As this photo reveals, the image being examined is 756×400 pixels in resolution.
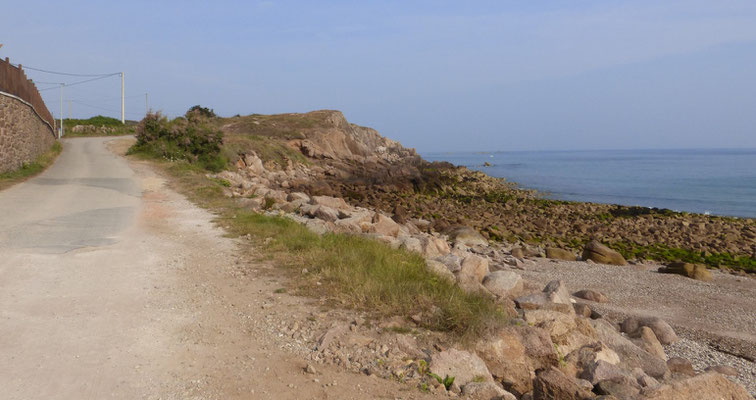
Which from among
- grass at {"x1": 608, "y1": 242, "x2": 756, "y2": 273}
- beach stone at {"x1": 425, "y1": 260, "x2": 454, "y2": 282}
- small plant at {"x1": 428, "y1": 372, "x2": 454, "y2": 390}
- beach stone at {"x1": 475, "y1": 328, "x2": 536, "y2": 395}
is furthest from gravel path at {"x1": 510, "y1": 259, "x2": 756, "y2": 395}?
small plant at {"x1": 428, "y1": 372, "x2": 454, "y2": 390}

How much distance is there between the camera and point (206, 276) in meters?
7.70

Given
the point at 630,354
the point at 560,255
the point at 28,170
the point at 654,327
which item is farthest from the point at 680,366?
the point at 28,170

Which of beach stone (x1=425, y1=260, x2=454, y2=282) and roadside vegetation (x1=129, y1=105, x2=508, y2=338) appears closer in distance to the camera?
roadside vegetation (x1=129, y1=105, x2=508, y2=338)

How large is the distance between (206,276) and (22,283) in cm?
213

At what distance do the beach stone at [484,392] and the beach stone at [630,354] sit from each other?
2635 mm

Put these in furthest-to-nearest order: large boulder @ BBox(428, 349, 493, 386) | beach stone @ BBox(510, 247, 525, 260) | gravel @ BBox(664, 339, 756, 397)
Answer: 1. beach stone @ BBox(510, 247, 525, 260)
2. gravel @ BBox(664, 339, 756, 397)
3. large boulder @ BBox(428, 349, 493, 386)

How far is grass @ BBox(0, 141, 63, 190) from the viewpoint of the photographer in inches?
700

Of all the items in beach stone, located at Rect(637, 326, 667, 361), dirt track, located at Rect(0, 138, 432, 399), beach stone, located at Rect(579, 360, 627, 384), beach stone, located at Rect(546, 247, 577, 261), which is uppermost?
dirt track, located at Rect(0, 138, 432, 399)

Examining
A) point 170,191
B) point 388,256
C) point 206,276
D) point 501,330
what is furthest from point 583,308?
point 170,191

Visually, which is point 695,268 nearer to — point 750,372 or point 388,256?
point 750,372

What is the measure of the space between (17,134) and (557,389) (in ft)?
71.9

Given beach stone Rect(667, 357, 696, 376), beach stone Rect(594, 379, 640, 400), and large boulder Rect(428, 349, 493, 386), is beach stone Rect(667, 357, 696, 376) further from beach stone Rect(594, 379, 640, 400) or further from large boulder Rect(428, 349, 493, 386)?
large boulder Rect(428, 349, 493, 386)

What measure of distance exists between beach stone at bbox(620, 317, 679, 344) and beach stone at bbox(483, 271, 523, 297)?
1646 mm

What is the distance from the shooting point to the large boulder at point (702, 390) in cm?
473
